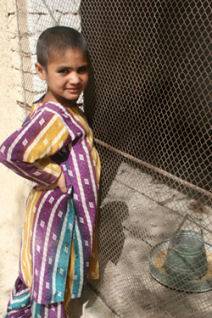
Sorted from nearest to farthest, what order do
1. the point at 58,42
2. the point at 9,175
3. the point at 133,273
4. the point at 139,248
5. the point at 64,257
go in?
the point at 58,42 → the point at 64,257 → the point at 133,273 → the point at 9,175 → the point at 139,248

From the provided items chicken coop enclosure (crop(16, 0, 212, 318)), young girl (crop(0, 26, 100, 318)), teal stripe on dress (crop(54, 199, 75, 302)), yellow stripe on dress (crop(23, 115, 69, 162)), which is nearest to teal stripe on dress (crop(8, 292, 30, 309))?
young girl (crop(0, 26, 100, 318))

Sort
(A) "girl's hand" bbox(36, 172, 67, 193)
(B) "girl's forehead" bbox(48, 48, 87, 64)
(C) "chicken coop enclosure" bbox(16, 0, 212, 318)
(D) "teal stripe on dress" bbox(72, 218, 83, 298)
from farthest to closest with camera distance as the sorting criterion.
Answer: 1. (C) "chicken coop enclosure" bbox(16, 0, 212, 318)
2. (D) "teal stripe on dress" bbox(72, 218, 83, 298)
3. (A) "girl's hand" bbox(36, 172, 67, 193)
4. (B) "girl's forehead" bbox(48, 48, 87, 64)

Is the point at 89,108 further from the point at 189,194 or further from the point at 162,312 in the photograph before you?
the point at 189,194

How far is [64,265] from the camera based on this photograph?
1.58 m

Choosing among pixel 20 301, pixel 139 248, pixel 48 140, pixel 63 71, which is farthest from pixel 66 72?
pixel 139 248

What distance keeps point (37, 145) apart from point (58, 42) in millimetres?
444

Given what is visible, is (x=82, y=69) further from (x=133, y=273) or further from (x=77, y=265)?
(x=133, y=273)

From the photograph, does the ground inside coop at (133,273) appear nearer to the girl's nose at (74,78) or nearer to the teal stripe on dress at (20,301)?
the teal stripe on dress at (20,301)

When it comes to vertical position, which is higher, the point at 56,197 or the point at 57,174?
the point at 57,174

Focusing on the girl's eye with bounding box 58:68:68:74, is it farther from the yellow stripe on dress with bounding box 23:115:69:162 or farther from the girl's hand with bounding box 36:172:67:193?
the girl's hand with bounding box 36:172:67:193

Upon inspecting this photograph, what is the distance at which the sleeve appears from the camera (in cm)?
133

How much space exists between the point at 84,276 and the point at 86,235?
26 cm

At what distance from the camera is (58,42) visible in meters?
1.30

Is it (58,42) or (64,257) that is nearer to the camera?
(58,42)
